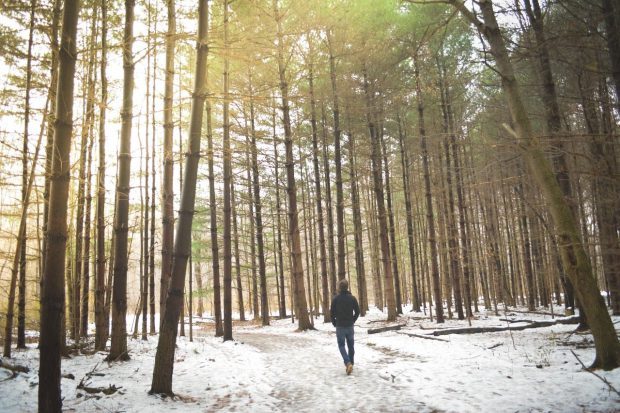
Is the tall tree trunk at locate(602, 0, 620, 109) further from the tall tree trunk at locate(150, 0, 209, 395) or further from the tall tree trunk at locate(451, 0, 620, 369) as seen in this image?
the tall tree trunk at locate(150, 0, 209, 395)

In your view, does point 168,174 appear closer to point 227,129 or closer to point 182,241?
point 227,129

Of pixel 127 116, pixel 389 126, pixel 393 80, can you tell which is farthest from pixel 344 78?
pixel 127 116

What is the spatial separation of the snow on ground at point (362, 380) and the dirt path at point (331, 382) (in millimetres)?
17

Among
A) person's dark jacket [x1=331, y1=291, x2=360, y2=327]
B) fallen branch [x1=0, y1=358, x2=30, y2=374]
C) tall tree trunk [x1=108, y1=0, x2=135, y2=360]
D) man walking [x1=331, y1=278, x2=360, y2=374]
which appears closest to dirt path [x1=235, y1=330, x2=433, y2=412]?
man walking [x1=331, y1=278, x2=360, y2=374]

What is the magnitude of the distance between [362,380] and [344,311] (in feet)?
4.60

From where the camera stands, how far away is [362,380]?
6605 millimetres

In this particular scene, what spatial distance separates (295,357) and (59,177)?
6.89 meters

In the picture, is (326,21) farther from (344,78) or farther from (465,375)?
(465,375)

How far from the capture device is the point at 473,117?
19172 mm

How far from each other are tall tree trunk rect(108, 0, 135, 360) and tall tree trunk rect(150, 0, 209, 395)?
7.09ft

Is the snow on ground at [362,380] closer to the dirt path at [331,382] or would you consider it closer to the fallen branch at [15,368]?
the dirt path at [331,382]

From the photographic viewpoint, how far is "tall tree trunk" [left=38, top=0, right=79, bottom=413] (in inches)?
158

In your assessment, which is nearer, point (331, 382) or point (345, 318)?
point (331, 382)

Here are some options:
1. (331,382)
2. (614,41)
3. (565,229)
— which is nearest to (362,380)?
(331,382)
